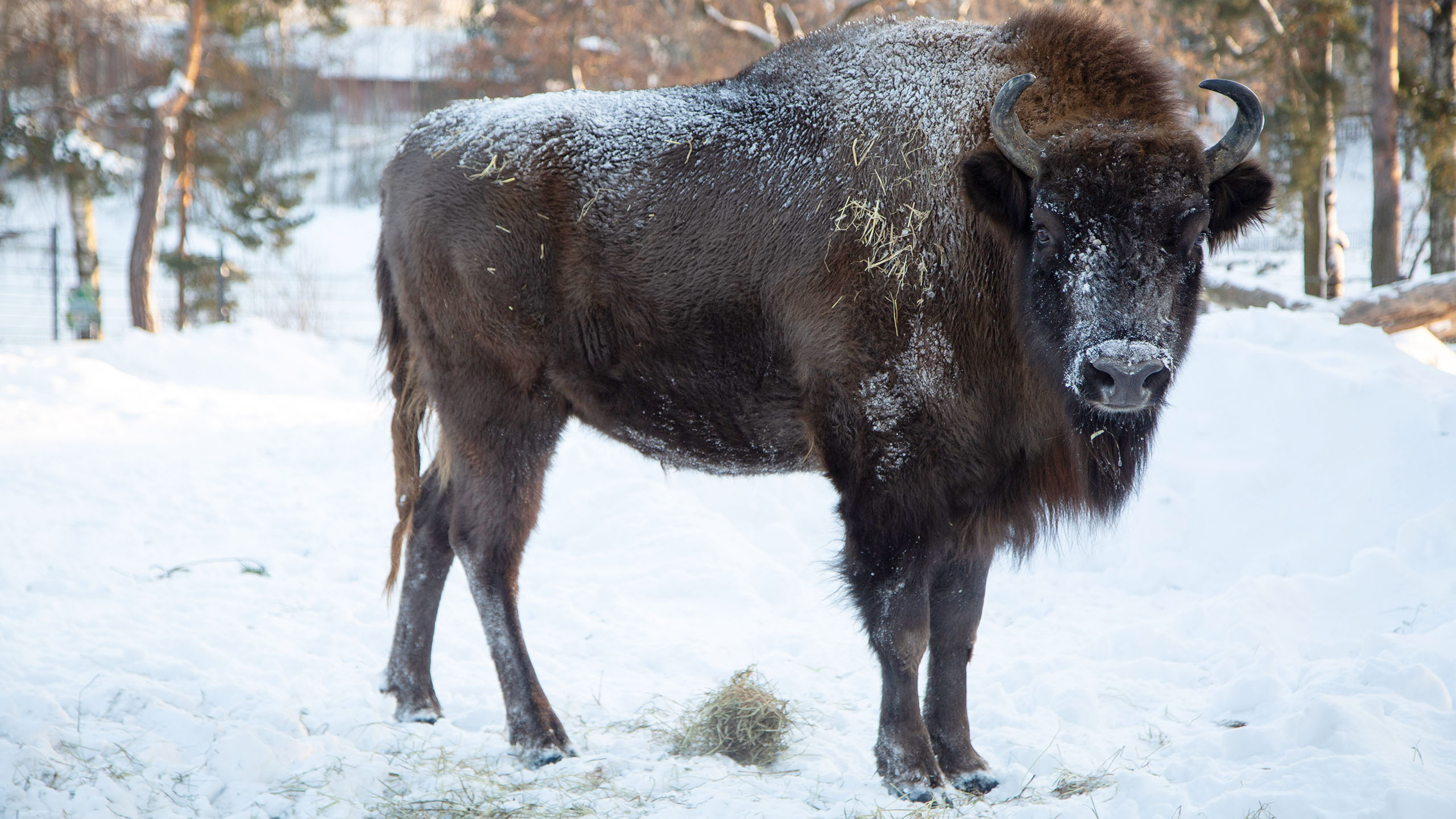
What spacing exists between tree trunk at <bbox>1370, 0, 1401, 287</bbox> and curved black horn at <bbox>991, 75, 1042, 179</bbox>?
11.3 metres

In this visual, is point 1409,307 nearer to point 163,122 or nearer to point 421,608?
point 421,608

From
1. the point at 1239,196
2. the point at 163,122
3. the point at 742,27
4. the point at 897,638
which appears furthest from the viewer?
the point at 163,122

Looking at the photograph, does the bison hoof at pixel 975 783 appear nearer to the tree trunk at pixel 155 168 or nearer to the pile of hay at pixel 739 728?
the pile of hay at pixel 739 728

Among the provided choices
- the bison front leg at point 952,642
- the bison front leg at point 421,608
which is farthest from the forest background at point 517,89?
the bison front leg at point 421,608

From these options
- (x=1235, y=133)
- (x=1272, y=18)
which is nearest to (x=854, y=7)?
(x=1272, y=18)

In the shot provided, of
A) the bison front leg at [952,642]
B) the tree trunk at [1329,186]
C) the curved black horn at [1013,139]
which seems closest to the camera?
the curved black horn at [1013,139]

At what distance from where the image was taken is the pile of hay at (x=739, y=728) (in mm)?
3645

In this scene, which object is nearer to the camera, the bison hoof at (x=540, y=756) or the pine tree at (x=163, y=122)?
the bison hoof at (x=540, y=756)

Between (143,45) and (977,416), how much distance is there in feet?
75.4

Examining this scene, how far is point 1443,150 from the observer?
1192cm

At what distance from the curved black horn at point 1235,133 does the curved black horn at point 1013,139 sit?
538 mm

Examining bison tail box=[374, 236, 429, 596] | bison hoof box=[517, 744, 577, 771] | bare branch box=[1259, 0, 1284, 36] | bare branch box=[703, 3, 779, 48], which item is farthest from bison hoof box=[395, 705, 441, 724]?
bare branch box=[1259, 0, 1284, 36]

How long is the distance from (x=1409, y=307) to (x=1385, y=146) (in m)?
4.87

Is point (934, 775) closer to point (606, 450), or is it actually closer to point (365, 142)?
point (606, 450)
